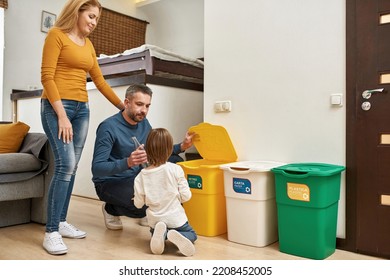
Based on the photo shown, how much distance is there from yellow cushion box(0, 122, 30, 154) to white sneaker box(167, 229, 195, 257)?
141 centimetres

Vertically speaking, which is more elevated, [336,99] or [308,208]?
[336,99]

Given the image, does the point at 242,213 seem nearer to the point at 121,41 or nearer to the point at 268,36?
the point at 268,36

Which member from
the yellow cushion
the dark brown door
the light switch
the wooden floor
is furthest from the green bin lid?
the yellow cushion

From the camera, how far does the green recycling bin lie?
193 centimetres

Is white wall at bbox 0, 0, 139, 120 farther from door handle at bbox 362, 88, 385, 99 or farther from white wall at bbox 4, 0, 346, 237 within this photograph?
door handle at bbox 362, 88, 385, 99

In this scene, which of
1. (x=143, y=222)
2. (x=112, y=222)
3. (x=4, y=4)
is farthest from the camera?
(x=4, y=4)

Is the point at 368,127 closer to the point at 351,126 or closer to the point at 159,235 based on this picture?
the point at 351,126

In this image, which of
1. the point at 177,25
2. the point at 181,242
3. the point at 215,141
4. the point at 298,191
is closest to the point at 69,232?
the point at 181,242

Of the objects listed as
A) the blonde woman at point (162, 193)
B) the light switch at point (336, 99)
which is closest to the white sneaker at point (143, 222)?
the blonde woman at point (162, 193)

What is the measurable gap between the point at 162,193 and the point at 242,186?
0.49 meters

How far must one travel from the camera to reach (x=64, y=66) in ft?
6.63

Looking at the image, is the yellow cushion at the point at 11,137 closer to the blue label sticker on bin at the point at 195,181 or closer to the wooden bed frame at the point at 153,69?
the wooden bed frame at the point at 153,69

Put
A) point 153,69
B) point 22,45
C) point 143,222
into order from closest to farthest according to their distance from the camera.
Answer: point 143,222
point 153,69
point 22,45
